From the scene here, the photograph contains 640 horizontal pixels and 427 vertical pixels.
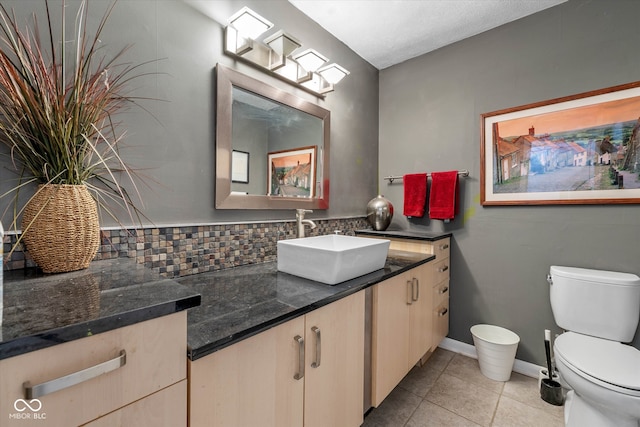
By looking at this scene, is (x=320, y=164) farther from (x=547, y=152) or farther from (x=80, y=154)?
(x=547, y=152)

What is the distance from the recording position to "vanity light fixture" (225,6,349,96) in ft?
4.65

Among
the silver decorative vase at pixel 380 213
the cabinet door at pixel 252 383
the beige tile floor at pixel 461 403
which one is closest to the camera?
the cabinet door at pixel 252 383

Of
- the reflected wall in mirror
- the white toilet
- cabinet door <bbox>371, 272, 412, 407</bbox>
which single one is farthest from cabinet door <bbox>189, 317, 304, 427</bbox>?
the white toilet

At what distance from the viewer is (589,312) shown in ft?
5.26

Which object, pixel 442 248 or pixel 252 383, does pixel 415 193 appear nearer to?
pixel 442 248

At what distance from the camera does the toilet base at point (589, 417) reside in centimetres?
124

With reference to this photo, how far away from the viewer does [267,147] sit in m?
1.66

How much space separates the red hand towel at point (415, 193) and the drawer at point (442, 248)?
0.30 metres

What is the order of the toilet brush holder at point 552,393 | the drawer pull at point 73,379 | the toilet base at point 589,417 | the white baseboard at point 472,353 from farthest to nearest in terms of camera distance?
the white baseboard at point 472,353
the toilet brush holder at point 552,393
the toilet base at point 589,417
the drawer pull at point 73,379

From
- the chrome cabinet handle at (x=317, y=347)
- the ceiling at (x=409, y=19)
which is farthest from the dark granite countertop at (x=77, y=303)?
the ceiling at (x=409, y=19)

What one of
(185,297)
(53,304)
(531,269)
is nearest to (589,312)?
(531,269)

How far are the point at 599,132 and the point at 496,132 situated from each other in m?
0.55

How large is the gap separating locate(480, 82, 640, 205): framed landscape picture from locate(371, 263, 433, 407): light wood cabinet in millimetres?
910

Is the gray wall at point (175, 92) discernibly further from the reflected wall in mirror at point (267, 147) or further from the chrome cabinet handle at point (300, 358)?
the chrome cabinet handle at point (300, 358)
